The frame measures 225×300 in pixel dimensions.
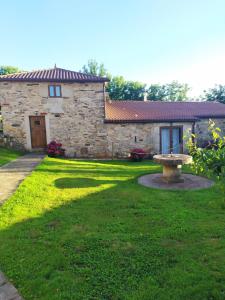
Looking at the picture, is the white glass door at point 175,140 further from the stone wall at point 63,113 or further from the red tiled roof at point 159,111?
the stone wall at point 63,113

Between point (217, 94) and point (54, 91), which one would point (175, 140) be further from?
point (217, 94)

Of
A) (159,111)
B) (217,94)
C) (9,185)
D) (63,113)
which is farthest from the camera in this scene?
(217,94)

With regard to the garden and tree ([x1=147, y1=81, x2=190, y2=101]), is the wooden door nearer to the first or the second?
the garden

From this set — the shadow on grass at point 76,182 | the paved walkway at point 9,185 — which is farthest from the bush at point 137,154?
the paved walkway at point 9,185

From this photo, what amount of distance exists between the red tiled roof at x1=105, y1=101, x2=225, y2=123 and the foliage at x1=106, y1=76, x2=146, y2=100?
14.0 m

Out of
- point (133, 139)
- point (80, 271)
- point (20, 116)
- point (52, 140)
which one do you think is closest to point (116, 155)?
point (133, 139)

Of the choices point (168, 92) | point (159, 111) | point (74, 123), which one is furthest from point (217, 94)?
point (74, 123)

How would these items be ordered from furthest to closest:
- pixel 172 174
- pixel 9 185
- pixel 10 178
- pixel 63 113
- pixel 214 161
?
pixel 63 113 → pixel 172 174 → pixel 10 178 → pixel 9 185 → pixel 214 161

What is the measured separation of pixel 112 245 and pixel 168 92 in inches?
1409

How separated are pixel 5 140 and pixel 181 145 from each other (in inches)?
464

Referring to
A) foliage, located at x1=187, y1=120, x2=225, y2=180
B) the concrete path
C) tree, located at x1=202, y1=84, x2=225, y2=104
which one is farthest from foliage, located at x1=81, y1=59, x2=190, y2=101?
foliage, located at x1=187, y1=120, x2=225, y2=180

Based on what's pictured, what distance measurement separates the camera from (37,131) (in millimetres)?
13461

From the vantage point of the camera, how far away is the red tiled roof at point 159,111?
46.6ft

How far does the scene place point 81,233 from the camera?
145 inches
